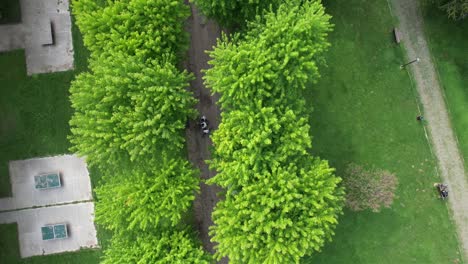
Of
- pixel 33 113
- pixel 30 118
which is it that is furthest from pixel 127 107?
pixel 30 118

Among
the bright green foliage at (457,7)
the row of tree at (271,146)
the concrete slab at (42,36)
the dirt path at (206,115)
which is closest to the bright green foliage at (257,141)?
the row of tree at (271,146)

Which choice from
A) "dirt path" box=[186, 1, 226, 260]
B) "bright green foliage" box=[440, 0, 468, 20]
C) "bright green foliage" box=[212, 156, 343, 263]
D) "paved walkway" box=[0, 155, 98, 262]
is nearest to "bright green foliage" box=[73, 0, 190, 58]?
"dirt path" box=[186, 1, 226, 260]

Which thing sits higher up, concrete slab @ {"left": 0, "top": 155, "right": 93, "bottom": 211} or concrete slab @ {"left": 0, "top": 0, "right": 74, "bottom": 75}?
concrete slab @ {"left": 0, "top": 0, "right": 74, "bottom": 75}

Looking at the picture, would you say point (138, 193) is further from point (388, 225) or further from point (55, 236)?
point (388, 225)

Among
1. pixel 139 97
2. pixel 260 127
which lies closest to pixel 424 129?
pixel 260 127

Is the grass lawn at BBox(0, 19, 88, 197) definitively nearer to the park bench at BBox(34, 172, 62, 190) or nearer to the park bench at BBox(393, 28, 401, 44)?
the park bench at BBox(34, 172, 62, 190)

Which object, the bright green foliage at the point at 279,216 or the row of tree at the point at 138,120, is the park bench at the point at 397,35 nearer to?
the bright green foliage at the point at 279,216
